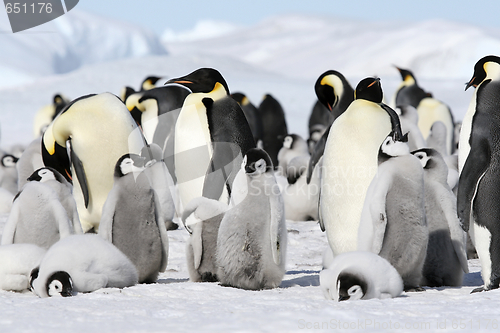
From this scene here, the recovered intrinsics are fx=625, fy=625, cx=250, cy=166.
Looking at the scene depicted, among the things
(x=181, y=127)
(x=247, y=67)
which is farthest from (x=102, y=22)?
(x=181, y=127)

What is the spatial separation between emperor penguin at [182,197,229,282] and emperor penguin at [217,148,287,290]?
234 mm

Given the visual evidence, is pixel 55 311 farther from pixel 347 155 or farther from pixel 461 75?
pixel 461 75

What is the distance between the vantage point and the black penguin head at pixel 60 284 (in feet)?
9.98

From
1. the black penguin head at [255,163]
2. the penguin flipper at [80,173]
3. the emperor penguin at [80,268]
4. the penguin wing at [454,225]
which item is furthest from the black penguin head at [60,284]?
the penguin flipper at [80,173]

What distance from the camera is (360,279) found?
2.90 meters

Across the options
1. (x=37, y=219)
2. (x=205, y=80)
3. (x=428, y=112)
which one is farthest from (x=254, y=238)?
(x=428, y=112)

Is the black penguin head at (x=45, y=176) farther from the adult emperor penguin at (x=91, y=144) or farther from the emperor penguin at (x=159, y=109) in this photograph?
the emperor penguin at (x=159, y=109)

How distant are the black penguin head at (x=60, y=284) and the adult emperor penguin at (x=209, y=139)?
1.99 m

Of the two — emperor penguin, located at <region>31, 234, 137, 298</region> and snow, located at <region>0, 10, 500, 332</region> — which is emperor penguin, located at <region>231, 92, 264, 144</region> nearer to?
snow, located at <region>0, 10, 500, 332</region>

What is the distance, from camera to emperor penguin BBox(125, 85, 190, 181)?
8.66m

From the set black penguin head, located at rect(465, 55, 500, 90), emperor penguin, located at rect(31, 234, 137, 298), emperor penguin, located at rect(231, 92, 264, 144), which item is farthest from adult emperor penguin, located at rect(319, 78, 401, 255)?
emperor penguin, located at rect(231, 92, 264, 144)

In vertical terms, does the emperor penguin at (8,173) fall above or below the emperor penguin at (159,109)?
below

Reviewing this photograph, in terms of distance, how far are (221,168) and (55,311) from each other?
8.33 ft

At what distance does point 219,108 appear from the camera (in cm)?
522
